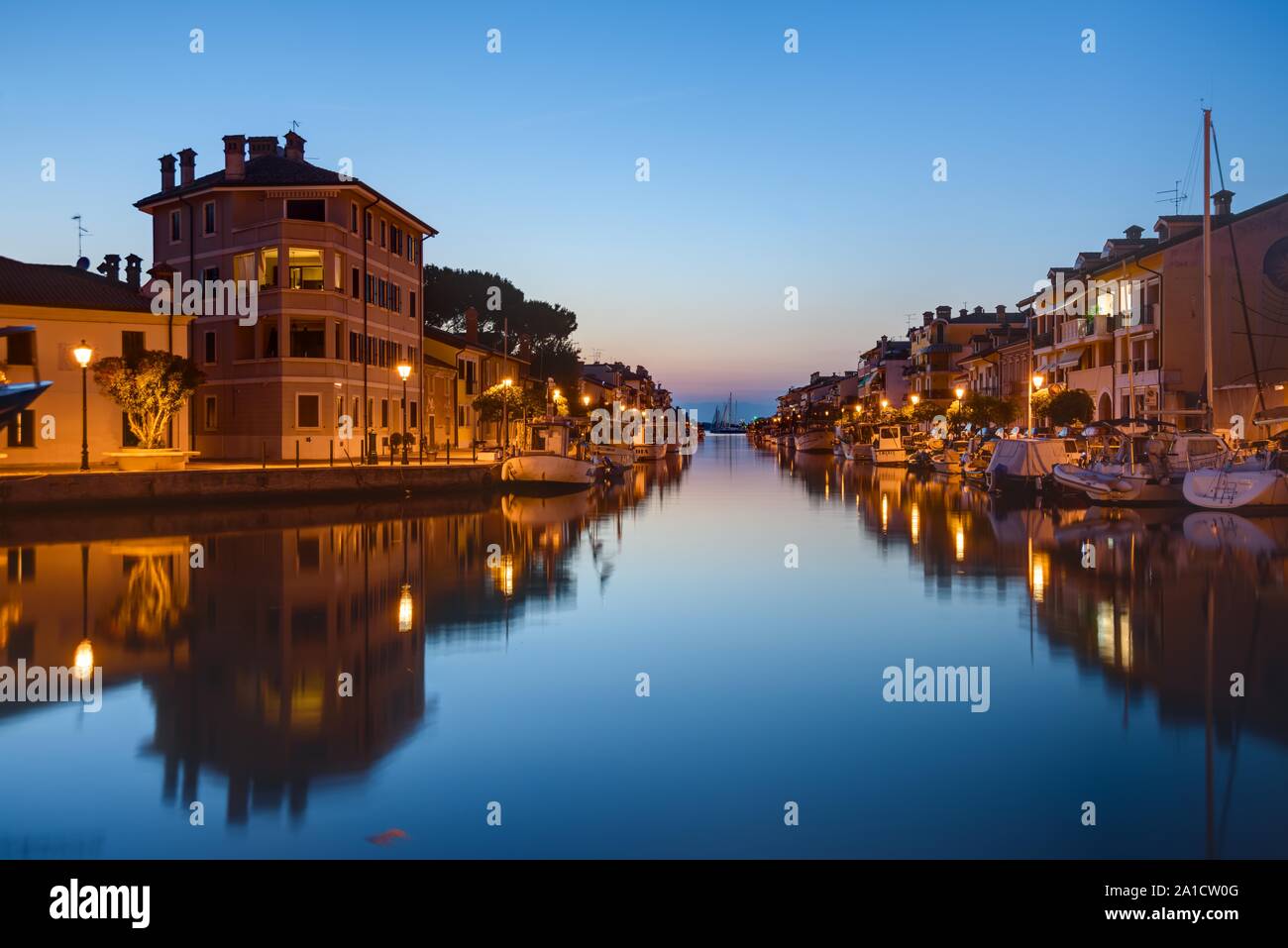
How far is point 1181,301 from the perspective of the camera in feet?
→ 165

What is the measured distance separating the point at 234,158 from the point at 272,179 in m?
2.36

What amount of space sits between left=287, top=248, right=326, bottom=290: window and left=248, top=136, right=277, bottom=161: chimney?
28.6ft

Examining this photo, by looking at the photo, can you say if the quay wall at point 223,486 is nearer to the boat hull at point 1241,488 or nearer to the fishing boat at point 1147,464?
the fishing boat at point 1147,464

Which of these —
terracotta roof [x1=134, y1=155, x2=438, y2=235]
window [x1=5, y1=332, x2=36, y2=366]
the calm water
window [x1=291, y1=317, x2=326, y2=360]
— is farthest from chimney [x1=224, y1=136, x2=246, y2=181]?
the calm water

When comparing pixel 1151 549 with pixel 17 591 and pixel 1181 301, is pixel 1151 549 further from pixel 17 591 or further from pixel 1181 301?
pixel 1181 301

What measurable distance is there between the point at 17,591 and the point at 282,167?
36.2 meters

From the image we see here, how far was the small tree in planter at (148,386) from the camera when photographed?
3738cm

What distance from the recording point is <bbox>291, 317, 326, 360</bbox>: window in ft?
157

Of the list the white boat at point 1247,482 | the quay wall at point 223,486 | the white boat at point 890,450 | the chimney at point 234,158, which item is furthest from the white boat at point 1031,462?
the chimney at point 234,158

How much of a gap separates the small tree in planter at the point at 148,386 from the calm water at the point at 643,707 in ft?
51.0

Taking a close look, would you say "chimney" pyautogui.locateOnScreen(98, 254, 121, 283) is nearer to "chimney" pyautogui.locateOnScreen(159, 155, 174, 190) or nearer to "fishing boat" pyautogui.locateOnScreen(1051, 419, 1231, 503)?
"chimney" pyautogui.locateOnScreen(159, 155, 174, 190)

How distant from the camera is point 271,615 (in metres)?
15.3
